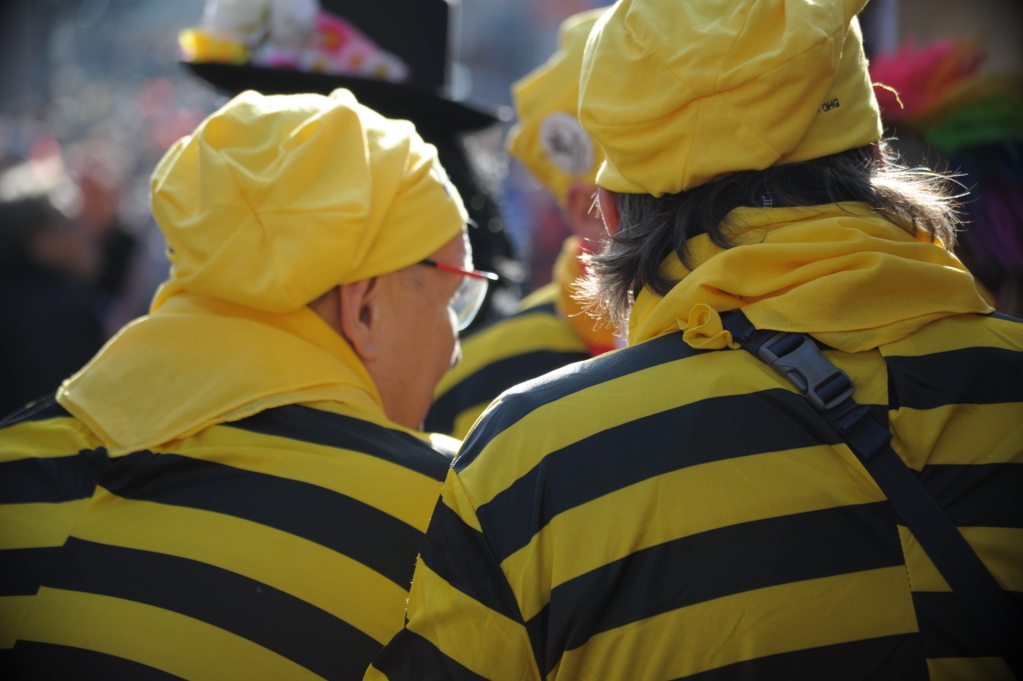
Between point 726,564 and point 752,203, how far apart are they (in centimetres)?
56

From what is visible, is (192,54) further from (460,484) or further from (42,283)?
(460,484)

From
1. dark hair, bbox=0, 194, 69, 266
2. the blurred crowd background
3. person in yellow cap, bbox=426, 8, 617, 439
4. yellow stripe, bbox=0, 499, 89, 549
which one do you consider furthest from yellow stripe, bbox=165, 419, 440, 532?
dark hair, bbox=0, 194, 69, 266

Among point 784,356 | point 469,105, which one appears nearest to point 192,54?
point 469,105

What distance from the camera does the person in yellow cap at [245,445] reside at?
1.38m

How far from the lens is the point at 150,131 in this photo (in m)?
12.1

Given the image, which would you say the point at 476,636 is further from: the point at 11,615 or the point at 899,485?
the point at 11,615

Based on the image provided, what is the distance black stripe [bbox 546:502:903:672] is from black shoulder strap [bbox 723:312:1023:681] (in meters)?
0.04

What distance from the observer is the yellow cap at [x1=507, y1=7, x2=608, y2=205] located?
279 cm

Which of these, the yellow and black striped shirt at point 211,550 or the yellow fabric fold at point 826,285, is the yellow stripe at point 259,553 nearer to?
the yellow and black striped shirt at point 211,550

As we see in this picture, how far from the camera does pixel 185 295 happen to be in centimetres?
175

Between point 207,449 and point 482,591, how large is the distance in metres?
0.69

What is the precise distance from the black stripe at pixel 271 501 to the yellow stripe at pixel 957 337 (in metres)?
0.94

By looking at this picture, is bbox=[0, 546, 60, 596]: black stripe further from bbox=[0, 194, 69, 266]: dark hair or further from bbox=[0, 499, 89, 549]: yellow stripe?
bbox=[0, 194, 69, 266]: dark hair

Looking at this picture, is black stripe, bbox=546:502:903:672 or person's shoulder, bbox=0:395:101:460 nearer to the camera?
black stripe, bbox=546:502:903:672
